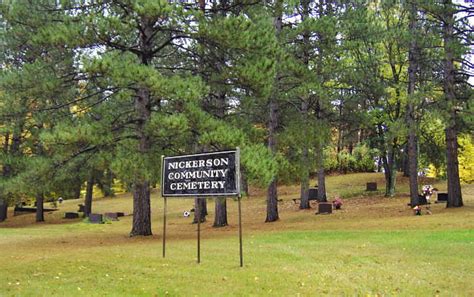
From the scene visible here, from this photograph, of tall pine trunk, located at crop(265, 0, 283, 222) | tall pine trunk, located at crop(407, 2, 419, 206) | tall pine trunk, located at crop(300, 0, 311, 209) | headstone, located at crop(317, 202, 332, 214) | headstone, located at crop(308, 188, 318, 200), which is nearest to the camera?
tall pine trunk, located at crop(300, 0, 311, 209)

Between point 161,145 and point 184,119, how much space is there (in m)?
2.62

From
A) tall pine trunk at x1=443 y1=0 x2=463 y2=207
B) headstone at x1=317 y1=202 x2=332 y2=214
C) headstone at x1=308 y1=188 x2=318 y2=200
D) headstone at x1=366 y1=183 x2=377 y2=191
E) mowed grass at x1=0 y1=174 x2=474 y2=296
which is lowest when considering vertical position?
mowed grass at x1=0 y1=174 x2=474 y2=296

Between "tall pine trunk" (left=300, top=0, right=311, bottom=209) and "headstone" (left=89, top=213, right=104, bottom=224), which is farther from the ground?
"tall pine trunk" (left=300, top=0, right=311, bottom=209)

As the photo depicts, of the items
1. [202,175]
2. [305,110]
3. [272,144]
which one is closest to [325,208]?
[305,110]

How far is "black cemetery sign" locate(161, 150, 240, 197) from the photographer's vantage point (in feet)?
28.3

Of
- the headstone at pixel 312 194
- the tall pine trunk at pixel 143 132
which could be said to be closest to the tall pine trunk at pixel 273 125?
the tall pine trunk at pixel 143 132

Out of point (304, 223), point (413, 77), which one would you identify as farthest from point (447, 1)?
point (304, 223)

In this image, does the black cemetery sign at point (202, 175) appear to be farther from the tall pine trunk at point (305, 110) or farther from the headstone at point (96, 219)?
the headstone at point (96, 219)

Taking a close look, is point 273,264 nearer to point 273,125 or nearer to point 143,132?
point 143,132

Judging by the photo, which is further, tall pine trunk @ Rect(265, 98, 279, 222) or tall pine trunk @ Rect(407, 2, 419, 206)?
tall pine trunk @ Rect(407, 2, 419, 206)

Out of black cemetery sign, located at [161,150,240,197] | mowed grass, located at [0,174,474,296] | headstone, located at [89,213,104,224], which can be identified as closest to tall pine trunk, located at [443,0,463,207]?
mowed grass, located at [0,174,474,296]

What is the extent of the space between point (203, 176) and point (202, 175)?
1.4 inches

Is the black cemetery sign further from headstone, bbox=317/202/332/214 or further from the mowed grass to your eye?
headstone, bbox=317/202/332/214

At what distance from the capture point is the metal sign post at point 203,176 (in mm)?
8578
